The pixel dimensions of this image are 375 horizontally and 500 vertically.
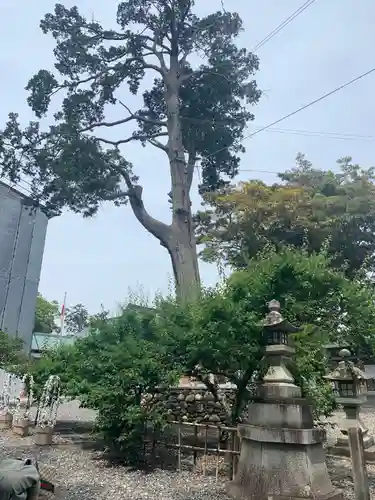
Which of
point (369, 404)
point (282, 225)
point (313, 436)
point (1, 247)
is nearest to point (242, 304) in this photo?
point (313, 436)

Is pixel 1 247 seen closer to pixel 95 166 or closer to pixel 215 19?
pixel 95 166

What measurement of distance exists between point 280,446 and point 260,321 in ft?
5.13

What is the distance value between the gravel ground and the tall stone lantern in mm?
442

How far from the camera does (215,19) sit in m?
14.5

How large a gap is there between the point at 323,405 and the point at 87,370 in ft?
12.5

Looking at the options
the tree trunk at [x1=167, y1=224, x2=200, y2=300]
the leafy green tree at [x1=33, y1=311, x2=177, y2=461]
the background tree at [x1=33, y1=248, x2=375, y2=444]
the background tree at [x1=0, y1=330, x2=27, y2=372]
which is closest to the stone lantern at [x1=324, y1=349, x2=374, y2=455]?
the background tree at [x1=33, y1=248, x2=375, y2=444]

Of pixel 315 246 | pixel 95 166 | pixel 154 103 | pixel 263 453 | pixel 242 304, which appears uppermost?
pixel 154 103

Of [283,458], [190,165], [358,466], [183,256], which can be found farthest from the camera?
[190,165]

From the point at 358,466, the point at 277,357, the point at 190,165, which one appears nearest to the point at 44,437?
the point at 277,357

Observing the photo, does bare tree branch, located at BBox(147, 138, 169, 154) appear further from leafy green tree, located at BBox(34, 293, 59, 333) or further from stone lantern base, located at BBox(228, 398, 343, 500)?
leafy green tree, located at BBox(34, 293, 59, 333)

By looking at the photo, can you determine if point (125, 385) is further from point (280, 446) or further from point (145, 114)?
point (145, 114)

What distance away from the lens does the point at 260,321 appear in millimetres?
5602

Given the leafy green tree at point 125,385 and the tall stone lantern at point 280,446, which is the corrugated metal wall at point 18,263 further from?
the tall stone lantern at point 280,446

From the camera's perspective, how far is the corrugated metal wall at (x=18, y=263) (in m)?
21.1
